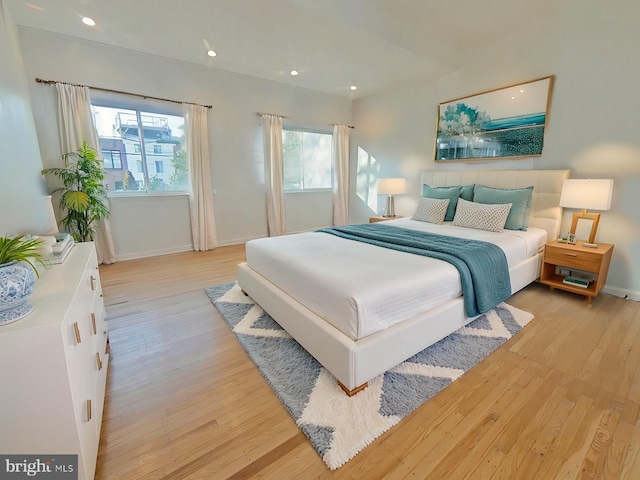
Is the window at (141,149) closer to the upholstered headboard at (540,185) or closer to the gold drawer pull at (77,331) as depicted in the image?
the gold drawer pull at (77,331)

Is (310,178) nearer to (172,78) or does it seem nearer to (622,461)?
(172,78)

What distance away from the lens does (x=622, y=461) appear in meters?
1.28

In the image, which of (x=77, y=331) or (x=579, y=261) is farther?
(x=579, y=261)

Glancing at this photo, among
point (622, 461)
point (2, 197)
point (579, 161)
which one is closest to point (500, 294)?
point (622, 461)

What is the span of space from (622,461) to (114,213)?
516 centimetres

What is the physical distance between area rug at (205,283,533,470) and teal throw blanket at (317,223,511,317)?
0.76 feet

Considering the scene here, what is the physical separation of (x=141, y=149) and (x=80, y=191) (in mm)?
1082

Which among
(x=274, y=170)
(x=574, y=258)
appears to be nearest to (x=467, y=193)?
(x=574, y=258)

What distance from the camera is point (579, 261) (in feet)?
8.97

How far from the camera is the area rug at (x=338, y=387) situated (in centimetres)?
142

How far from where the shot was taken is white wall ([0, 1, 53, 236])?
175 cm

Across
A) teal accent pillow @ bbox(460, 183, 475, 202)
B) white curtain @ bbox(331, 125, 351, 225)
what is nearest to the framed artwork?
teal accent pillow @ bbox(460, 183, 475, 202)

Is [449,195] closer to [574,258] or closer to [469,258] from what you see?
[574,258]

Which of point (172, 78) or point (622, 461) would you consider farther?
point (172, 78)
